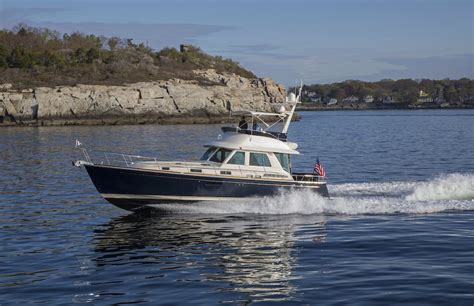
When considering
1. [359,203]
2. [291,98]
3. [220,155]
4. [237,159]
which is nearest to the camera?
[237,159]

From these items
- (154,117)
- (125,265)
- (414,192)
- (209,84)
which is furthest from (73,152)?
(209,84)

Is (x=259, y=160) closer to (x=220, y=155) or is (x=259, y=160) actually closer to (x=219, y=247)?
(x=220, y=155)

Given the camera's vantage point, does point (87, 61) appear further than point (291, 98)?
Yes

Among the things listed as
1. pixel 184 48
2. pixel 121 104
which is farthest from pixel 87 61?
pixel 184 48

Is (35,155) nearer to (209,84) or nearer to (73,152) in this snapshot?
(73,152)

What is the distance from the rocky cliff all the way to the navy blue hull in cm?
6255

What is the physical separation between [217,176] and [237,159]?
3.45ft

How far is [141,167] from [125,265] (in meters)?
6.39

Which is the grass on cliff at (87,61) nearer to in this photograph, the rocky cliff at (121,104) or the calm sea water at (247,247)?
the rocky cliff at (121,104)

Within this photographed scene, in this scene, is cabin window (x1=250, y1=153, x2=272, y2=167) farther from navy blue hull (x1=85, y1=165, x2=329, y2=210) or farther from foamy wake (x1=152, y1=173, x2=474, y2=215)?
foamy wake (x1=152, y1=173, x2=474, y2=215)

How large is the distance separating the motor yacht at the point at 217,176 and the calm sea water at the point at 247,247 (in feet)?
1.41

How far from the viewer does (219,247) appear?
54.6 ft

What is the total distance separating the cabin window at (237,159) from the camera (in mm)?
21609

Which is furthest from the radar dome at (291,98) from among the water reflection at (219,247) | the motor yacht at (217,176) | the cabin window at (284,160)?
the water reflection at (219,247)
